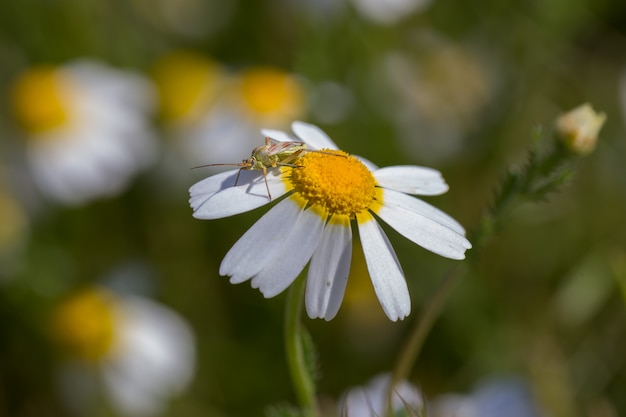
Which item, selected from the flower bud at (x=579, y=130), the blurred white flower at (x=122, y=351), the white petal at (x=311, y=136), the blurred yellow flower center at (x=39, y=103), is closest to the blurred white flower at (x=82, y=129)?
the blurred yellow flower center at (x=39, y=103)

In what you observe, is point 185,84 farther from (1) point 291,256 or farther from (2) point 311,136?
(1) point 291,256

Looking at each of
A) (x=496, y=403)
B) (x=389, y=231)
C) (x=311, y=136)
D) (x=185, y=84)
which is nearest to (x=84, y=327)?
(x=389, y=231)

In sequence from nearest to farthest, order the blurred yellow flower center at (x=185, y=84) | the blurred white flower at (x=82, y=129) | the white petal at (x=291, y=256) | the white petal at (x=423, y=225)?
the white petal at (x=291, y=256) < the white petal at (x=423, y=225) < the blurred white flower at (x=82, y=129) < the blurred yellow flower center at (x=185, y=84)

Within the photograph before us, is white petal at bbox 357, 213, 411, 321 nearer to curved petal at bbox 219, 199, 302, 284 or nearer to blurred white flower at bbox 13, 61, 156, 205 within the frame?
curved petal at bbox 219, 199, 302, 284

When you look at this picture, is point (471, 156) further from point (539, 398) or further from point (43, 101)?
point (43, 101)

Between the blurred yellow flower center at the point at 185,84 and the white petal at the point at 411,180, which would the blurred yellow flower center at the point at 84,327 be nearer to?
the blurred yellow flower center at the point at 185,84

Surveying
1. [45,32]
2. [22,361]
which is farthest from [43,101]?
[22,361]
